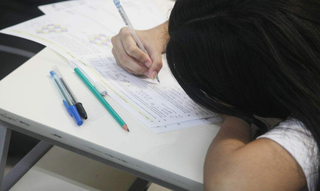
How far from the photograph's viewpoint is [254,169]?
0.52 meters

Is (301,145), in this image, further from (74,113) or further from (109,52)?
(109,52)

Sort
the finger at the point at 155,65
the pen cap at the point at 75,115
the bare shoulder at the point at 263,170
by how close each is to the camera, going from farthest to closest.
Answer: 1. the finger at the point at 155,65
2. the pen cap at the point at 75,115
3. the bare shoulder at the point at 263,170

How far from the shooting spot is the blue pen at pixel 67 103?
0.64m

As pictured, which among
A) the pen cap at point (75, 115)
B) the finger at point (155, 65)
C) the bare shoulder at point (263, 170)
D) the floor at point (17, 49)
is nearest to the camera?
the bare shoulder at point (263, 170)

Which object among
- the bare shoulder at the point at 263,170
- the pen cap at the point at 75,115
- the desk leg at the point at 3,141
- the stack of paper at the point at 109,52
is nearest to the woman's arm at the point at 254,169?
the bare shoulder at the point at 263,170

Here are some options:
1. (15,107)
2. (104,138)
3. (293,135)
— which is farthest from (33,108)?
(293,135)

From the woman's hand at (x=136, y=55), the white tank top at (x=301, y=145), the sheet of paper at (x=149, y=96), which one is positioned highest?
the woman's hand at (x=136, y=55)

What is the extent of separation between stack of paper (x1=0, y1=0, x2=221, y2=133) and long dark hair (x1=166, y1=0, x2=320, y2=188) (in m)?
0.12

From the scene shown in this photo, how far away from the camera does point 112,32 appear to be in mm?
1013

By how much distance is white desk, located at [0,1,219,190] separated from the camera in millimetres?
580

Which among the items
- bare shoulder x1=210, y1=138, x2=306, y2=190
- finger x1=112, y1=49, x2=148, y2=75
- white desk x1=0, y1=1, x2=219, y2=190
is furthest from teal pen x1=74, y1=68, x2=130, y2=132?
bare shoulder x1=210, y1=138, x2=306, y2=190

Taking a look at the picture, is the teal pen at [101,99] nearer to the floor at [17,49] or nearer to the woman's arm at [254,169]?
the woman's arm at [254,169]

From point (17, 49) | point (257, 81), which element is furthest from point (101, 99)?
point (17, 49)

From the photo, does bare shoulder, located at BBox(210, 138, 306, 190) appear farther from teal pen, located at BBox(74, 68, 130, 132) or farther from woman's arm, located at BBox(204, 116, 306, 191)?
teal pen, located at BBox(74, 68, 130, 132)
